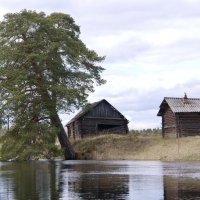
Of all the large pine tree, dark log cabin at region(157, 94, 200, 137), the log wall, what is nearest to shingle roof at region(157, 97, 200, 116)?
dark log cabin at region(157, 94, 200, 137)

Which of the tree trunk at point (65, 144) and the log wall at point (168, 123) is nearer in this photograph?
the tree trunk at point (65, 144)

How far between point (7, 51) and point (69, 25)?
1079cm

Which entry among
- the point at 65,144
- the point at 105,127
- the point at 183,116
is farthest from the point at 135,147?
the point at 105,127

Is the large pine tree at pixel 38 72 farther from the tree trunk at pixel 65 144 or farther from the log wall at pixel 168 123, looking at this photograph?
the log wall at pixel 168 123

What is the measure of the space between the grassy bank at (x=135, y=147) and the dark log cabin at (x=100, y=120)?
6.51 metres

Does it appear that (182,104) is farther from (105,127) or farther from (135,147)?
(105,127)

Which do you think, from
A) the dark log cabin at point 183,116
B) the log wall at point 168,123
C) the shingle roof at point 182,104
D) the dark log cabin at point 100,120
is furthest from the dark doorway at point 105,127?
the dark log cabin at point 183,116

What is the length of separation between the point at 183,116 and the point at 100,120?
51.3 feet

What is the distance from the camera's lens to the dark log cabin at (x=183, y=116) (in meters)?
67.9

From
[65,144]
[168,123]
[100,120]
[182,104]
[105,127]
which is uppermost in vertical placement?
[182,104]

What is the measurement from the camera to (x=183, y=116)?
6838 cm

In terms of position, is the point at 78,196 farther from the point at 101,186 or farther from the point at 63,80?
the point at 63,80

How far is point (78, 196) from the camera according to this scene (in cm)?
2061

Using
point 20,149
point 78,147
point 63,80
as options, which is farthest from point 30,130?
point 78,147
